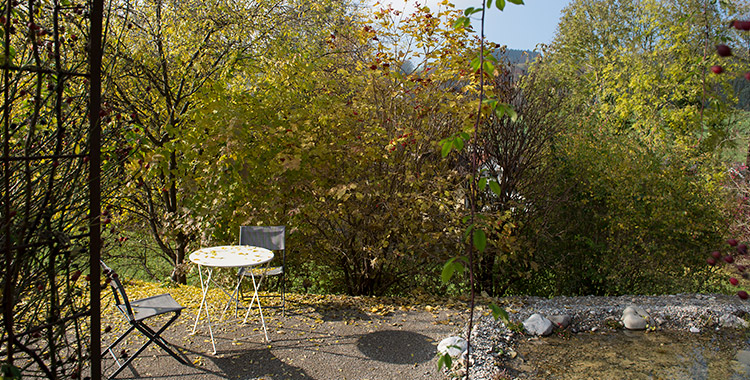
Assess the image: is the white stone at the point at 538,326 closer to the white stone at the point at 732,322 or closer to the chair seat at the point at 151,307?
the white stone at the point at 732,322

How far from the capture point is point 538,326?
4.79 metres

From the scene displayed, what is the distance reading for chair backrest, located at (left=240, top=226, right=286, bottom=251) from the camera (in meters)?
5.11

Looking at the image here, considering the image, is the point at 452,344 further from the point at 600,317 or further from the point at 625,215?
the point at 625,215

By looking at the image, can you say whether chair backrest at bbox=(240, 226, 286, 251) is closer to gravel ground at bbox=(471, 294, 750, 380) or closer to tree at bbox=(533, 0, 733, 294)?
gravel ground at bbox=(471, 294, 750, 380)

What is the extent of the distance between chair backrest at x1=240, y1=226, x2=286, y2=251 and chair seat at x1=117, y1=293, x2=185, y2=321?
1.26 m

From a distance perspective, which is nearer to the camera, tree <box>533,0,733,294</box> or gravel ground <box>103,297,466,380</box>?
gravel ground <box>103,297,466,380</box>

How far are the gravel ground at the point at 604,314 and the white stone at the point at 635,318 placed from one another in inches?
3.0

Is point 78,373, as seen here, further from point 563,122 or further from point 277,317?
point 563,122

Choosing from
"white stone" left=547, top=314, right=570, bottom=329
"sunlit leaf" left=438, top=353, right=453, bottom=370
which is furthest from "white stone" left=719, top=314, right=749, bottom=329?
"sunlit leaf" left=438, top=353, right=453, bottom=370

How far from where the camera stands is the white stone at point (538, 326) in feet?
15.6

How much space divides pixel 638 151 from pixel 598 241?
134cm

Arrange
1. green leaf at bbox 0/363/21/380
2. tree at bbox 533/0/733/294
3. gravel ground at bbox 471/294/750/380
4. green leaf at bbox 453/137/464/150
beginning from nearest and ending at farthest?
1. green leaf at bbox 0/363/21/380
2. green leaf at bbox 453/137/464/150
3. gravel ground at bbox 471/294/750/380
4. tree at bbox 533/0/733/294

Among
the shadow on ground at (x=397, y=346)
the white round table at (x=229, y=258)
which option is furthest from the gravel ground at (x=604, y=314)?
the white round table at (x=229, y=258)

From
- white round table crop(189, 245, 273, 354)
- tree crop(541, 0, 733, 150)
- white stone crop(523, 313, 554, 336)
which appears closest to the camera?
white round table crop(189, 245, 273, 354)
